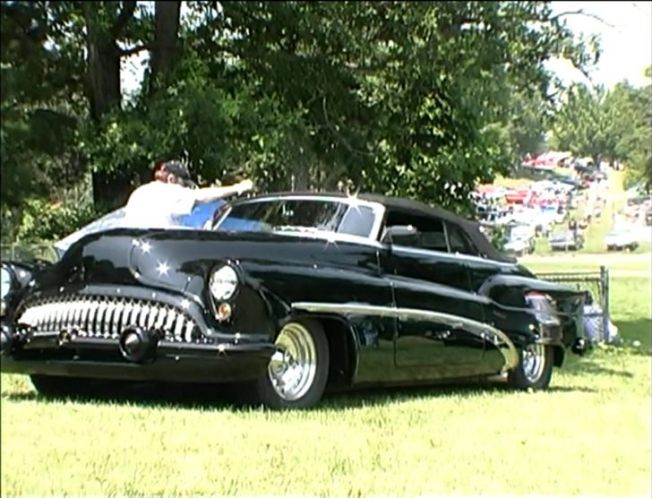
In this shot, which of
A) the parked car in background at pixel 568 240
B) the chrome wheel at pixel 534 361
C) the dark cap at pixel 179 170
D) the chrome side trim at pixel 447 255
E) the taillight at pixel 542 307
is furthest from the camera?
the chrome wheel at pixel 534 361

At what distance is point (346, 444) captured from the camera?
2246 mm

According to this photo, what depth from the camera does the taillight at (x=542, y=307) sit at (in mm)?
3496

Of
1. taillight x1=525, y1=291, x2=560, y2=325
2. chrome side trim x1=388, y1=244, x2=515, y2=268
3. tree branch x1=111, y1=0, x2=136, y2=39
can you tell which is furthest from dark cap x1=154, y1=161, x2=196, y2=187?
taillight x1=525, y1=291, x2=560, y2=325

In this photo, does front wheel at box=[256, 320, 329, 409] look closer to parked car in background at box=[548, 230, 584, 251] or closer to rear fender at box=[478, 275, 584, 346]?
rear fender at box=[478, 275, 584, 346]

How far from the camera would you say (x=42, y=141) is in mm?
1430

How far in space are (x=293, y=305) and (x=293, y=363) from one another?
0.18 metres

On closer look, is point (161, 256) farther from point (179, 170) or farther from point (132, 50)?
point (132, 50)

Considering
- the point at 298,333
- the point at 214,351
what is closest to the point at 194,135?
the point at 214,351

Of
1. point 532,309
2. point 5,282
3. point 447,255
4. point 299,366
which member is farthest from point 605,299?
point 5,282

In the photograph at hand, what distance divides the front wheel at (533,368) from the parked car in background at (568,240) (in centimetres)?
160

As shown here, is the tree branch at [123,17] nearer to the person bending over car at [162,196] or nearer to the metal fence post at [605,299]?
the person bending over car at [162,196]

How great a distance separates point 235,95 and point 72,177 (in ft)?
1.09

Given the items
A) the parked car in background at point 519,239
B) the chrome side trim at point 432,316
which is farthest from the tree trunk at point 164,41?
the chrome side trim at point 432,316

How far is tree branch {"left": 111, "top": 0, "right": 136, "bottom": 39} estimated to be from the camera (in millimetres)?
1548
